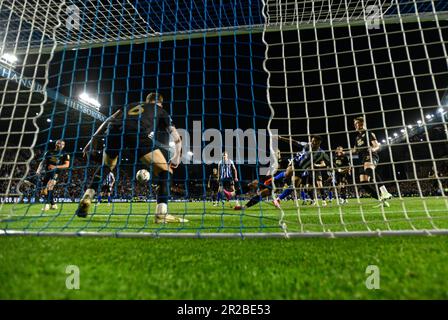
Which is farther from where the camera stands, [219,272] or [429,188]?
[429,188]

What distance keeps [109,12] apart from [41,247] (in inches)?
198

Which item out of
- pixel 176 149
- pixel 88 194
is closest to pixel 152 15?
pixel 176 149

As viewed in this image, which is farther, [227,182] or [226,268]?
[227,182]

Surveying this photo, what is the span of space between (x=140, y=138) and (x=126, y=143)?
282 mm

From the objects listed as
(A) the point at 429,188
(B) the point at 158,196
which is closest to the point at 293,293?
(B) the point at 158,196

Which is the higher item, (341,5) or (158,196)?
(341,5)

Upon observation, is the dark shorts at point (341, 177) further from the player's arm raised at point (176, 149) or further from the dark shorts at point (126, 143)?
the dark shorts at point (126, 143)

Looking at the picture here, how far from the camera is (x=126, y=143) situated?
4555 millimetres

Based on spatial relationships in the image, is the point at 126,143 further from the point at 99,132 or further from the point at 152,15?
the point at 152,15

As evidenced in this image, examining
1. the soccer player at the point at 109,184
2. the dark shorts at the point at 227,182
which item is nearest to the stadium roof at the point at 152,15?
the dark shorts at the point at 227,182

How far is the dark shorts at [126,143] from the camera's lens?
4391mm

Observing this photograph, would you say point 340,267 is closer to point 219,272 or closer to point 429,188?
point 219,272

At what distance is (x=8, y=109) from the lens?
2092 cm
